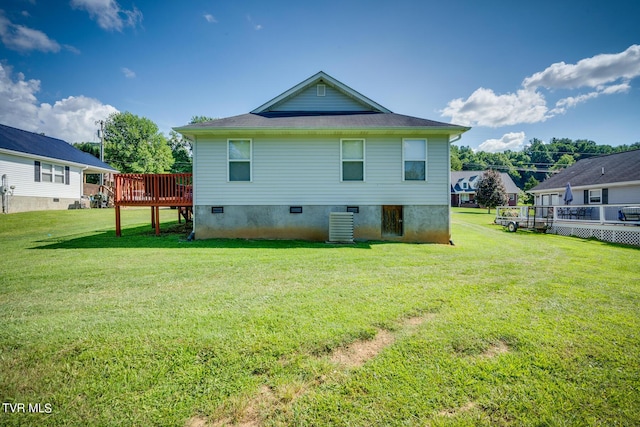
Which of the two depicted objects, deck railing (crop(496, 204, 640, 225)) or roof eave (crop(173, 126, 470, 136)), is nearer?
roof eave (crop(173, 126, 470, 136))

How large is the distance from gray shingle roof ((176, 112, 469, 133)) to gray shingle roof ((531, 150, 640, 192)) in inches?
669

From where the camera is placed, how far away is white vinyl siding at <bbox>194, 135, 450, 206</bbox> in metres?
9.60

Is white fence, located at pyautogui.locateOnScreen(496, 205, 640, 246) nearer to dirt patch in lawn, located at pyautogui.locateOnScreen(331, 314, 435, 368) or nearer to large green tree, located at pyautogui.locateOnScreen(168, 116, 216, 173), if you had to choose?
dirt patch in lawn, located at pyautogui.locateOnScreen(331, 314, 435, 368)

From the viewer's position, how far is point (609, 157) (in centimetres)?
2111

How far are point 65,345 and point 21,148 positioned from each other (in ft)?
77.2

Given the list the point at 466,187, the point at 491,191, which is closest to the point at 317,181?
the point at 491,191

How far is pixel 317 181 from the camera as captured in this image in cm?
972

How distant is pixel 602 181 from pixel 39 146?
136 ft

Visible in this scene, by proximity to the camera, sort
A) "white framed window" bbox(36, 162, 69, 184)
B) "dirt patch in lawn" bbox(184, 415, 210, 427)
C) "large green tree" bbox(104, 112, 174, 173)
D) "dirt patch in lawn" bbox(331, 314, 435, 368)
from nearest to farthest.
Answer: "dirt patch in lawn" bbox(184, 415, 210, 427)
"dirt patch in lawn" bbox(331, 314, 435, 368)
"white framed window" bbox(36, 162, 69, 184)
"large green tree" bbox(104, 112, 174, 173)

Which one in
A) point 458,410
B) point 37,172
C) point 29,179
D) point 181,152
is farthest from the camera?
point 181,152

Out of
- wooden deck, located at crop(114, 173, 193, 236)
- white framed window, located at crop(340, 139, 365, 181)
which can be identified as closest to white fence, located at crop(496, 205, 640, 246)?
white framed window, located at crop(340, 139, 365, 181)

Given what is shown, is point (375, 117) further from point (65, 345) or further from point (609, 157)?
point (609, 157)

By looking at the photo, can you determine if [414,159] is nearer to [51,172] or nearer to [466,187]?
[51,172]

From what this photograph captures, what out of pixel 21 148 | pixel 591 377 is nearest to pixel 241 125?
pixel 591 377
